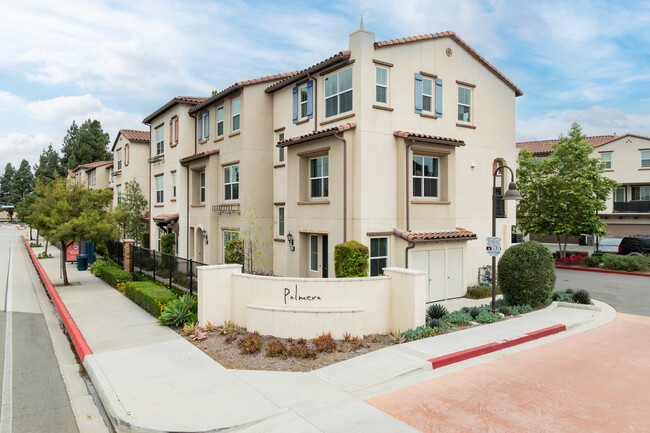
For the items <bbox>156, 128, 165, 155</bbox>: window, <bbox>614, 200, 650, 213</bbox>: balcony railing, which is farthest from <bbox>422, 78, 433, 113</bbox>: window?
<bbox>614, 200, 650, 213</bbox>: balcony railing

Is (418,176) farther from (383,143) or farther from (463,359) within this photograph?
(463,359)

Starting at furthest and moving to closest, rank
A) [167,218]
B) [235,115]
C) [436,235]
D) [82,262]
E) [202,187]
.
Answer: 1. [82,262]
2. [167,218]
3. [202,187]
4. [235,115]
5. [436,235]

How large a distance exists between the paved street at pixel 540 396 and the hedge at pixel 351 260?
5326 millimetres

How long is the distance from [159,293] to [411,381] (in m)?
10.1

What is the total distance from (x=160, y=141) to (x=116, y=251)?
25.6ft

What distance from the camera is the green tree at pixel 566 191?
27.8 metres

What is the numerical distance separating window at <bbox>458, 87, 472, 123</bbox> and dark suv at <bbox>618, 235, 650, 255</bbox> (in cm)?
1902

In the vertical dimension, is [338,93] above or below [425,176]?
above

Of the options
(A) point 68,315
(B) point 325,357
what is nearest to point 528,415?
(B) point 325,357

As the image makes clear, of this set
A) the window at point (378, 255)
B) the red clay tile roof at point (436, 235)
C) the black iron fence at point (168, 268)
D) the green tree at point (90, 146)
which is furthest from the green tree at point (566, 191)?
the green tree at point (90, 146)

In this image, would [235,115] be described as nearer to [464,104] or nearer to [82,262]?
Result: [464,104]

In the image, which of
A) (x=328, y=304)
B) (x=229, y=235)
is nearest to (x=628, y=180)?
(x=229, y=235)

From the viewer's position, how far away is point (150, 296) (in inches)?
574

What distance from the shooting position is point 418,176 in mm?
16484
